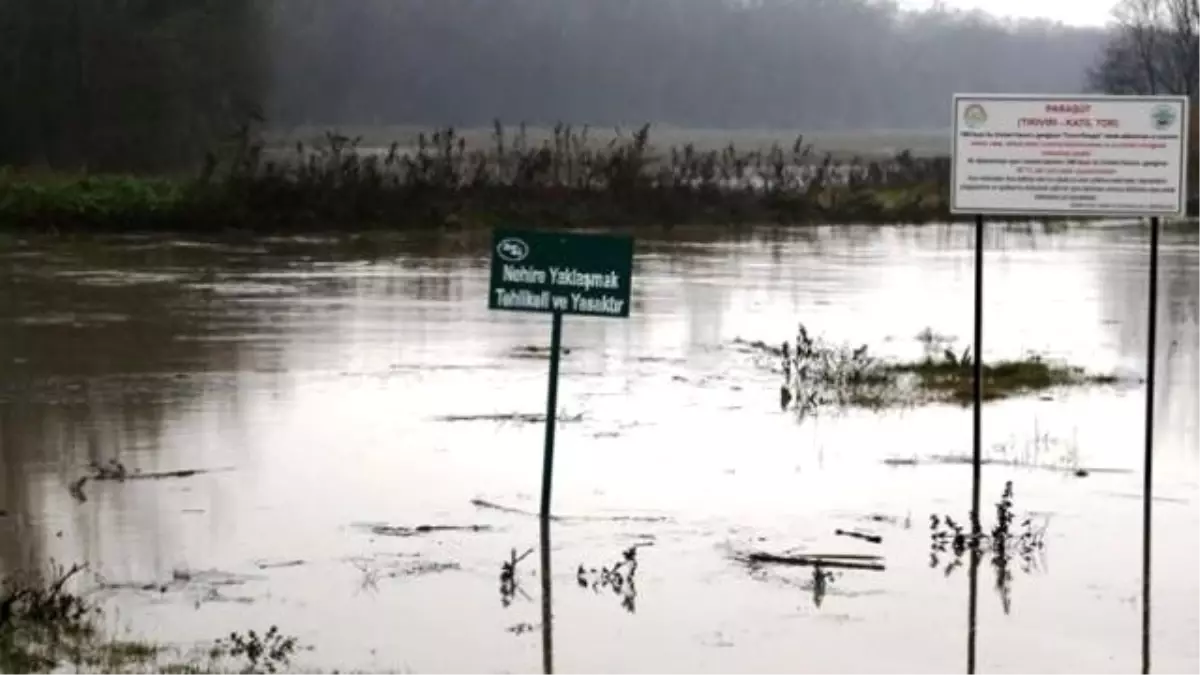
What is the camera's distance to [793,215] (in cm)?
4019

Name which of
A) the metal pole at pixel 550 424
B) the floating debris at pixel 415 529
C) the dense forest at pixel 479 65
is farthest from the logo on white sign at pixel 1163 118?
the dense forest at pixel 479 65

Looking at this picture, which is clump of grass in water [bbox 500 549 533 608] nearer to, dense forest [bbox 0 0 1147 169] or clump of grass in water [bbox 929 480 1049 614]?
clump of grass in water [bbox 929 480 1049 614]

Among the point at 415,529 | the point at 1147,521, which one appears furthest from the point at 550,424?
the point at 1147,521

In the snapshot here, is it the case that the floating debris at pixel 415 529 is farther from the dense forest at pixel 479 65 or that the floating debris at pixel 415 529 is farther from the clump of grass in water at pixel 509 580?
the dense forest at pixel 479 65

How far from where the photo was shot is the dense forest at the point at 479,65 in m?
45.5

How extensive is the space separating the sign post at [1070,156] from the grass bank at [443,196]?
25.5 meters

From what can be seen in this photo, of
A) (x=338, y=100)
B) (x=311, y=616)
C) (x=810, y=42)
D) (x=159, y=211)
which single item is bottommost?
(x=311, y=616)

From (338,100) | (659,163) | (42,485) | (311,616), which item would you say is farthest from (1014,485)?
(338,100)

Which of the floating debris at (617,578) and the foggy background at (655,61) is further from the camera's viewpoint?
the foggy background at (655,61)

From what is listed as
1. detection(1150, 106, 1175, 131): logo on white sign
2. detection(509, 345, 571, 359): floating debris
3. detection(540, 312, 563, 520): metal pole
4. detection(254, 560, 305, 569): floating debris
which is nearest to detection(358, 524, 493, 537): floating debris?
detection(540, 312, 563, 520): metal pole

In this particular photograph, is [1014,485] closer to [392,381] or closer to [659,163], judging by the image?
[392,381]

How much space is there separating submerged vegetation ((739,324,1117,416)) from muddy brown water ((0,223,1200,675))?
33 cm

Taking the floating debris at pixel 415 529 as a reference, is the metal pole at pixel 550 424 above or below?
above

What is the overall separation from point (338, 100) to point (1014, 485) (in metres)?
60.5
